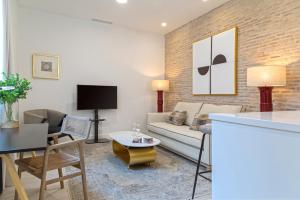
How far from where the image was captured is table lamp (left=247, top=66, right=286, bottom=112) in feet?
9.25

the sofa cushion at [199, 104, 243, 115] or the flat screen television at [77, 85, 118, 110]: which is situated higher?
the flat screen television at [77, 85, 118, 110]

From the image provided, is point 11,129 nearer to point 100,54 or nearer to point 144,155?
point 144,155

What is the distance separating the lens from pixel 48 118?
432cm

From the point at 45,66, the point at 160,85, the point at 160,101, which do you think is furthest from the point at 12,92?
the point at 160,101

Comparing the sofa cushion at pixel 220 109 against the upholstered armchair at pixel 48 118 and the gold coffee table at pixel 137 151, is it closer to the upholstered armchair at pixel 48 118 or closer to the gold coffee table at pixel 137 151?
the gold coffee table at pixel 137 151

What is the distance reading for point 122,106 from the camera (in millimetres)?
5473

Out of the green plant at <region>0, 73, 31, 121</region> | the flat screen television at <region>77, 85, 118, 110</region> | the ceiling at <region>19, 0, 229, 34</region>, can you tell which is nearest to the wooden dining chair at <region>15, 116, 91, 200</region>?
the green plant at <region>0, 73, 31, 121</region>

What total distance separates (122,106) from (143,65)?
1.26 metres

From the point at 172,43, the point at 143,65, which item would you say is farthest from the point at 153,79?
the point at 172,43

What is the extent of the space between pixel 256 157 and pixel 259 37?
9.60 ft

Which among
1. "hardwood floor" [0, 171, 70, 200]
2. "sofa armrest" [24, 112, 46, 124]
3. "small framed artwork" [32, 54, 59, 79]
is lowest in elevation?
"hardwood floor" [0, 171, 70, 200]

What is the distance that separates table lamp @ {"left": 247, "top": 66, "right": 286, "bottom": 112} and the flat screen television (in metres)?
3.12

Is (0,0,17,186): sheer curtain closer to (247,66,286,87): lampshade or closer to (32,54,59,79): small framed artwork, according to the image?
(32,54,59,79): small framed artwork

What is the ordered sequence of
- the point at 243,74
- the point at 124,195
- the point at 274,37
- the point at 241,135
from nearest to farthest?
→ 1. the point at 241,135
2. the point at 124,195
3. the point at 274,37
4. the point at 243,74
